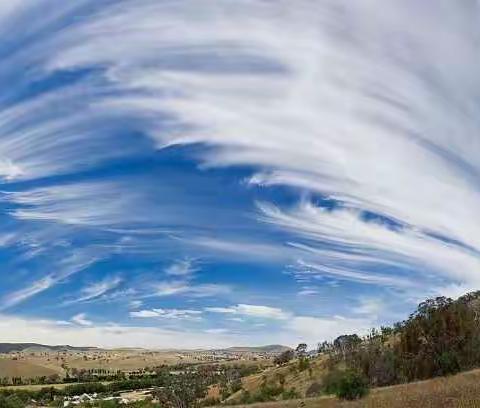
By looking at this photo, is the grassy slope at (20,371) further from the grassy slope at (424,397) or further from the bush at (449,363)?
the grassy slope at (424,397)

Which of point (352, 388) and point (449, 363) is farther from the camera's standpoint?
point (449, 363)

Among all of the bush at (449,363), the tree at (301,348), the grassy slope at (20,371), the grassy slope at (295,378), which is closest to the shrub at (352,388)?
the bush at (449,363)

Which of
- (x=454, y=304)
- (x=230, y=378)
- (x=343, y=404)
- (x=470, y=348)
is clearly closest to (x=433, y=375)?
(x=470, y=348)

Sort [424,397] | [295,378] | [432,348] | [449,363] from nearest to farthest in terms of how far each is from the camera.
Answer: [424,397], [449,363], [432,348], [295,378]

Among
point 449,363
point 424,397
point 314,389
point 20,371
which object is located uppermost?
point 20,371

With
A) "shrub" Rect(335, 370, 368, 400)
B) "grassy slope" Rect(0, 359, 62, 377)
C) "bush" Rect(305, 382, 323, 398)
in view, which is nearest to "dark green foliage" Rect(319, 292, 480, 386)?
"bush" Rect(305, 382, 323, 398)

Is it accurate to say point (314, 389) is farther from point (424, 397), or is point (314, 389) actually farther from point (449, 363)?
point (424, 397)

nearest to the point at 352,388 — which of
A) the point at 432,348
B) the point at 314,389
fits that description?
the point at 432,348

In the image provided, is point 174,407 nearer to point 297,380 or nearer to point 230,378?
point 297,380

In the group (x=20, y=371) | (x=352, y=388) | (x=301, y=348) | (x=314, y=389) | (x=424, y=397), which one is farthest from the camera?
(x=20, y=371)

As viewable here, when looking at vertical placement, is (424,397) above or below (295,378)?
below
